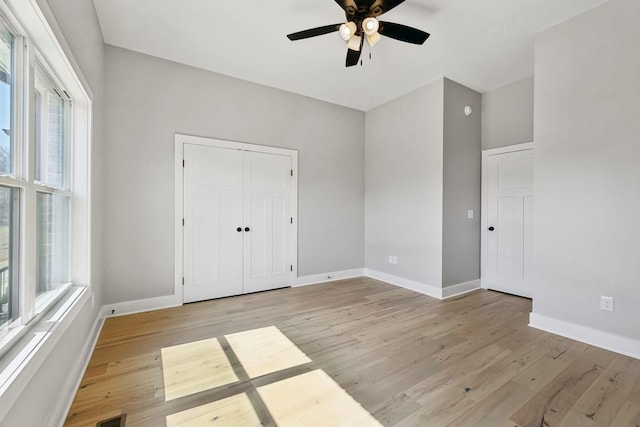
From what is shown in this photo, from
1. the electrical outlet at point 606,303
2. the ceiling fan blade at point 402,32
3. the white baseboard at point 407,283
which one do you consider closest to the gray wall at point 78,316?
the ceiling fan blade at point 402,32

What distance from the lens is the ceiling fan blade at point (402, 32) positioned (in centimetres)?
223

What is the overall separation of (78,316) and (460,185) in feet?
14.1

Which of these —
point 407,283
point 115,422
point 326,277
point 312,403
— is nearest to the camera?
point 115,422

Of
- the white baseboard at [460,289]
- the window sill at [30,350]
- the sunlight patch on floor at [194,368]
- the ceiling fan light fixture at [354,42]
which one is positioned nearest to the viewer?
the window sill at [30,350]

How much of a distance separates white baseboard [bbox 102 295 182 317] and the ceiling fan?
122 inches

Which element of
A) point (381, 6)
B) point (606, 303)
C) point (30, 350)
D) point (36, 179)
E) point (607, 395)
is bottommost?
point (607, 395)

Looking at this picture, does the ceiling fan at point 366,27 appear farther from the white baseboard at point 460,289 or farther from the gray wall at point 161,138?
the white baseboard at point 460,289

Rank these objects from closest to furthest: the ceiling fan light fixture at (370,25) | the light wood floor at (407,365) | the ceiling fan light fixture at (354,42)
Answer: the light wood floor at (407,365) < the ceiling fan light fixture at (370,25) < the ceiling fan light fixture at (354,42)

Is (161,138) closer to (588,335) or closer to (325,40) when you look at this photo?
(325,40)

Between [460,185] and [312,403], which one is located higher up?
[460,185]

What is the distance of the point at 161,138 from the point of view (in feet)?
10.7

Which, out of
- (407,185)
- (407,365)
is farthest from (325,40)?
(407,365)

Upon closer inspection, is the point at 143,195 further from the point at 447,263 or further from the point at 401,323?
the point at 447,263

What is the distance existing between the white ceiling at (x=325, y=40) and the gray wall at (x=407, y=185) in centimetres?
49
